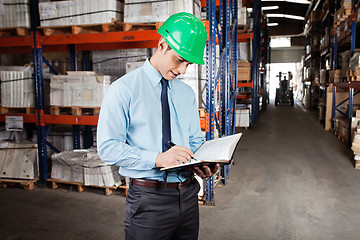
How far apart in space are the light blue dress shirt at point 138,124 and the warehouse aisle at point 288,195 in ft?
8.02

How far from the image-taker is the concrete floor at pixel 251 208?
4.03 m

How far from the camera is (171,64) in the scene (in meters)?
1.80

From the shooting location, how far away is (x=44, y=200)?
16.9 ft

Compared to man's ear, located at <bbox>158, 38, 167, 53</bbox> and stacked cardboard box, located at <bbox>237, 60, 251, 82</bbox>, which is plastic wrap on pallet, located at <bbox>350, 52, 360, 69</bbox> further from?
man's ear, located at <bbox>158, 38, 167, 53</bbox>

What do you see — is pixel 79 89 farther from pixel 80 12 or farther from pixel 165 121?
pixel 165 121

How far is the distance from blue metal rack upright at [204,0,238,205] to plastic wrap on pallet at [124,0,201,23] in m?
0.31

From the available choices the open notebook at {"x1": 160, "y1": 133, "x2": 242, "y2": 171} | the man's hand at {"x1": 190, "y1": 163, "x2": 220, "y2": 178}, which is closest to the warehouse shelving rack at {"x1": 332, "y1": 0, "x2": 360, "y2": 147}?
the open notebook at {"x1": 160, "y1": 133, "x2": 242, "y2": 171}

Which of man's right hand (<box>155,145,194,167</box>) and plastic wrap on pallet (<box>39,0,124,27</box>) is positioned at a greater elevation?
plastic wrap on pallet (<box>39,0,124,27</box>)

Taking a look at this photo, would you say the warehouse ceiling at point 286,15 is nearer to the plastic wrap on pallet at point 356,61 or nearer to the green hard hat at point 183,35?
the plastic wrap on pallet at point 356,61

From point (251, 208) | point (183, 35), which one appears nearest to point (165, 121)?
point (183, 35)

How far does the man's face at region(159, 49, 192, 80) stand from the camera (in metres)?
1.76

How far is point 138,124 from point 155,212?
0.53 m

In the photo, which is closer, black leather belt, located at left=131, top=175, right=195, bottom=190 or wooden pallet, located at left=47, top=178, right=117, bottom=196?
black leather belt, located at left=131, top=175, right=195, bottom=190

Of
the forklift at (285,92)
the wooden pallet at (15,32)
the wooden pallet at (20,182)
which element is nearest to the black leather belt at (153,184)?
the wooden pallet at (20,182)
